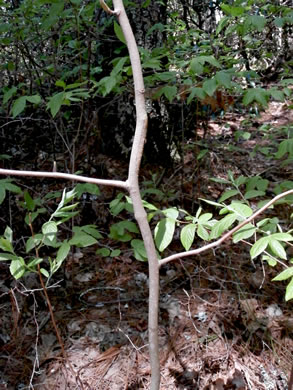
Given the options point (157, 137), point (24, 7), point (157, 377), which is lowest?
point (157, 377)

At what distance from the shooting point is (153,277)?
0.83 meters

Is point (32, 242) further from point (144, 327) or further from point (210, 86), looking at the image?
point (210, 86)

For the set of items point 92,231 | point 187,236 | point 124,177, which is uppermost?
point 187,236

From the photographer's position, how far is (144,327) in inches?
69.4

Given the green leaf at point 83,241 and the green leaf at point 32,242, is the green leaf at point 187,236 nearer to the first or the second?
the green leaf at point 83,241

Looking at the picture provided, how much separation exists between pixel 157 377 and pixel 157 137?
2073mm

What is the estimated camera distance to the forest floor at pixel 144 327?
1.56m

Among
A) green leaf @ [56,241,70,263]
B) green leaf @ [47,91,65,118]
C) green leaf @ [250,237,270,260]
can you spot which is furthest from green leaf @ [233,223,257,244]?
green leaf @ [47,91,65,118]

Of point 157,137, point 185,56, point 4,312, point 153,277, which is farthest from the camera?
point 157,137

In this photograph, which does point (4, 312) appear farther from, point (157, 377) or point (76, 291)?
point (157, 377)

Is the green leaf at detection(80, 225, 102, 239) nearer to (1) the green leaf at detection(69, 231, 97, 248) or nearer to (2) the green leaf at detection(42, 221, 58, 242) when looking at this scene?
(1) the green leaf at detection(69, 231, 97, 248)

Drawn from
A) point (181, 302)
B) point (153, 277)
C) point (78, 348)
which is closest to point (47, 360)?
point (78, 348)

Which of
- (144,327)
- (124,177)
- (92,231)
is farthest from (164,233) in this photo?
(124,177)

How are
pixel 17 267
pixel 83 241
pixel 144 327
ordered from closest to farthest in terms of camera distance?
pixel 17 267 → pixel 83 241 → pixel 144 327
